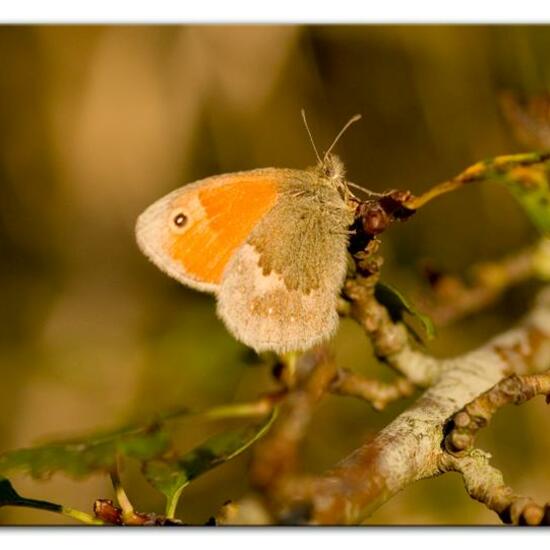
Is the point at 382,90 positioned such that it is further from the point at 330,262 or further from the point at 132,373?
the point at 132,373

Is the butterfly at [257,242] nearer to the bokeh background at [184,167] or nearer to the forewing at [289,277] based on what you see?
the forewing at [289,277]

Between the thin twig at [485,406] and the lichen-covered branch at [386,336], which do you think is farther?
the lichen-covered branch at [386,336]

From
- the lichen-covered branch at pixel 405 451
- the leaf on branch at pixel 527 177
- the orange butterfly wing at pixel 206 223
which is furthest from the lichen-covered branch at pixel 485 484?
the orange butterfly wing at pixel 206 223

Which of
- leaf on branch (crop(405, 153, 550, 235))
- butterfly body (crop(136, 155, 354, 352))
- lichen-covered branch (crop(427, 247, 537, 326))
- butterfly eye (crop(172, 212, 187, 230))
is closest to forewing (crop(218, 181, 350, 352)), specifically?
butterfly body (crop(136, 155, 354, 352))

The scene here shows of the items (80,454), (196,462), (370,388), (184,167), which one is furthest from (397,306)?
(184,167)

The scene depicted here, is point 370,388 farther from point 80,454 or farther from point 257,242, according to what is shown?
point 80,454

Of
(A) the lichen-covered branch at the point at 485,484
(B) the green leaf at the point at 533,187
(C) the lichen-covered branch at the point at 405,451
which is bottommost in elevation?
(A) the lichen-covered branch at the point at 485,484

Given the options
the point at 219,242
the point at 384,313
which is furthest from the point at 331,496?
the point at 219,242
